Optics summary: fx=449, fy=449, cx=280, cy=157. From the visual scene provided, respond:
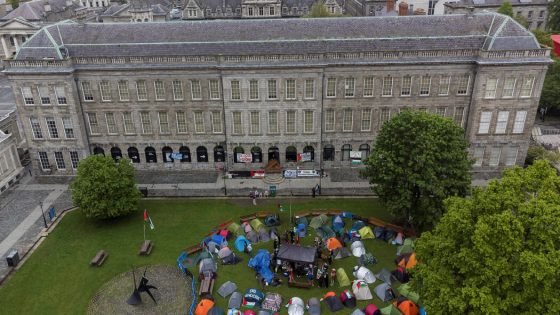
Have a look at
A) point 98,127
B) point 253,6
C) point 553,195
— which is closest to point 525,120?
point 553,195

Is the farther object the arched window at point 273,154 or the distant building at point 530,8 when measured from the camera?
the distant building at point 530,8

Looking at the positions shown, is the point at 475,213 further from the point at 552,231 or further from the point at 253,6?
the point at 253,6

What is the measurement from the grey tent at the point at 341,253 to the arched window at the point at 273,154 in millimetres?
21947

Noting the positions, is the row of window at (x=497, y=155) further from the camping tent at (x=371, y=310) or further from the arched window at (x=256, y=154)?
the camping tent at (x=371, y=310)

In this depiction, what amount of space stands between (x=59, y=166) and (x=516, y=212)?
193 feet

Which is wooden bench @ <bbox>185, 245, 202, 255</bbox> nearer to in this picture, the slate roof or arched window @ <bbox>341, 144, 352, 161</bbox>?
the slate roof

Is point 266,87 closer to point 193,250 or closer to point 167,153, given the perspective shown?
point 167,153

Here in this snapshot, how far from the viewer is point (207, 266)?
1706 inches

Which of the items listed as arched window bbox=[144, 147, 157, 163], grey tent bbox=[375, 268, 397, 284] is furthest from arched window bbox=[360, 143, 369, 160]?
arched window bbox=[144, 147, 157, 163]

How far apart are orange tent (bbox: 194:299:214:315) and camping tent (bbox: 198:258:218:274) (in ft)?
13.7

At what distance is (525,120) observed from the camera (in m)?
60.3

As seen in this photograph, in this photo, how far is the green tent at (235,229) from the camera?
1919 inches

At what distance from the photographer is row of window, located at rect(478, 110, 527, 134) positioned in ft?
197

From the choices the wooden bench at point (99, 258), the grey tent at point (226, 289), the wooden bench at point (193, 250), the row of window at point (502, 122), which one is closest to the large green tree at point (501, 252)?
the grey tent at point (226, 289)
